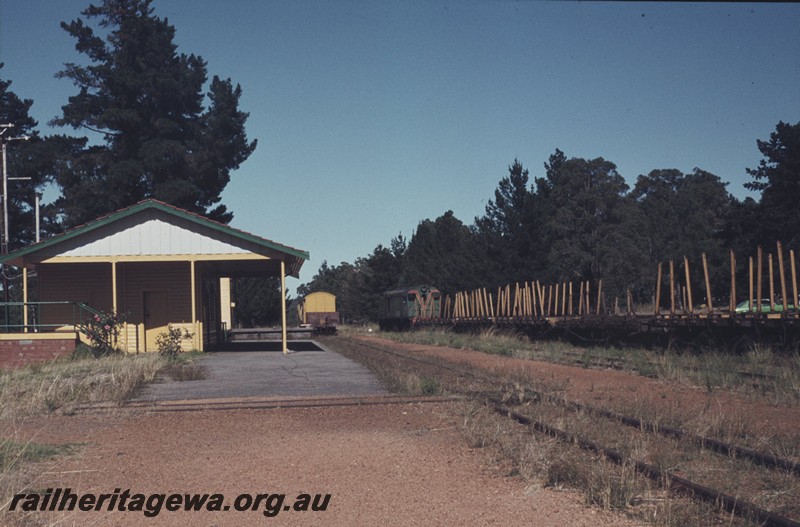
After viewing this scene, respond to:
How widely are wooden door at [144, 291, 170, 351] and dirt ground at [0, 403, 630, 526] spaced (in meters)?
16.8

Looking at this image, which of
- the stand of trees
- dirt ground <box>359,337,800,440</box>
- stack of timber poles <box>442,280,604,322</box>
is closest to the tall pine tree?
the stand of trees

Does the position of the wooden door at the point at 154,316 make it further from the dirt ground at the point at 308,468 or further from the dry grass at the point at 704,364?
the dirt ground at the point at 308,468

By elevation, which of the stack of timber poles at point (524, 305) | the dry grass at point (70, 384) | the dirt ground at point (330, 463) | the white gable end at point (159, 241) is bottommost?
the dirt ground at point (330, 463)

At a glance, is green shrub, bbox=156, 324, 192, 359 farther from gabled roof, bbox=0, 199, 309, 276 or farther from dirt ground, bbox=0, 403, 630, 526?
dirt ground, bbox=0, 403, 630, 526

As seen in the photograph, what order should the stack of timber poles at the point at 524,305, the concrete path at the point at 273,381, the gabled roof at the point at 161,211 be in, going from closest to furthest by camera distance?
the concrete path at the point at 273,381
the gabled roof at the point at 161,211
the stack of timber poles at the point at 524,305

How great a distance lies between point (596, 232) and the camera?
252 ft

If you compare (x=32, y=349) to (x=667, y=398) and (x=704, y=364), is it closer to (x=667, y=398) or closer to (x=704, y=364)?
(x=704, y=364)

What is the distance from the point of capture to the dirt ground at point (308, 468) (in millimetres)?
6488

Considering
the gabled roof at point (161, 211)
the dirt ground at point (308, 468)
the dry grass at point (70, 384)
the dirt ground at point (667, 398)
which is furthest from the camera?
the gabled roof at point (161, 211)

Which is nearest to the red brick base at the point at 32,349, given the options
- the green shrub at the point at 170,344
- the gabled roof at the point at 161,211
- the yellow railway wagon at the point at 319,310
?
the green shrub at the point at 170,344

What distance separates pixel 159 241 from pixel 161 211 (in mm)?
917

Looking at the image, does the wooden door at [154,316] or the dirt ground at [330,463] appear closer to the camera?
the dirt ground at [330,463]

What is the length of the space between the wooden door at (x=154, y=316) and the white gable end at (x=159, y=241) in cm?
321

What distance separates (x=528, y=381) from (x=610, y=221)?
67378 mm
